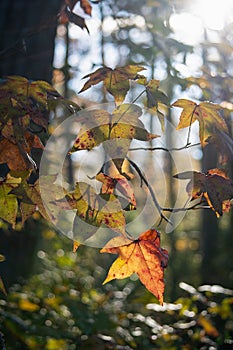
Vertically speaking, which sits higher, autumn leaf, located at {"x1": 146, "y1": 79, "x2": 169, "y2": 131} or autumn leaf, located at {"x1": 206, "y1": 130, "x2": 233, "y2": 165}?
autumn leaf, located at {"x1": 146, "y1": 79, "x2": 169, "y2": 131}

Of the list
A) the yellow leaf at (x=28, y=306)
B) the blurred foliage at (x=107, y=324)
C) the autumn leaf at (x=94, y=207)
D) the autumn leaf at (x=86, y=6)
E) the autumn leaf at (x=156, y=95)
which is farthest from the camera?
the yellow leaf at (x=28, y=306)

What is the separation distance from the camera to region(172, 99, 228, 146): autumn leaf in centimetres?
110

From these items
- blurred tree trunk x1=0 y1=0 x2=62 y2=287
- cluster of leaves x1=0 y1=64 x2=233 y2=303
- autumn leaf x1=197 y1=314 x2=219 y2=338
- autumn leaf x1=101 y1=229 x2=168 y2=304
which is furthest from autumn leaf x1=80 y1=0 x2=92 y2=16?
autumn leaf x1=197 y1=314 x2=219 y2=338

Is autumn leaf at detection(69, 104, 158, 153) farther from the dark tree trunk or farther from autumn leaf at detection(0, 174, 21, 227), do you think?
the dark tree trunk

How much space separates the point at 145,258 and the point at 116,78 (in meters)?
0.41

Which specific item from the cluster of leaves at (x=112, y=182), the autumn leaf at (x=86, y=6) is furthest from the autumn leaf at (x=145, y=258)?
the autumn leaf at (x=86, y=6)

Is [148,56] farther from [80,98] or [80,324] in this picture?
[80,98]

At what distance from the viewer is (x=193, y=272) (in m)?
7.41

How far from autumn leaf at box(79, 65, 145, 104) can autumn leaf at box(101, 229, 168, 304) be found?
0.32m

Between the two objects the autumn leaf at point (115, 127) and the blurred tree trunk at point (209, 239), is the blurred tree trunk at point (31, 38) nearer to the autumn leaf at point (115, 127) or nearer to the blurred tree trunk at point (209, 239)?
the autumn leaf at point (115, 127)

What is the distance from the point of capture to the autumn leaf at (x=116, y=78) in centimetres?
103

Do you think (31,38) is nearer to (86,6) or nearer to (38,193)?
(86,6)

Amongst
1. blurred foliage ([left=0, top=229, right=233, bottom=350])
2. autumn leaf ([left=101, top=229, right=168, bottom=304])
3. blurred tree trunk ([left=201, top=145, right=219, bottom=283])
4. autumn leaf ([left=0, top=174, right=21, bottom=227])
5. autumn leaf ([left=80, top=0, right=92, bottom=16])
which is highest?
autumn leaf ([left=80, top=0, right=92, bottom=16])

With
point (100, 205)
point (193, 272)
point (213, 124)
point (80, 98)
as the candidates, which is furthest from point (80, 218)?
point (193, 272)
